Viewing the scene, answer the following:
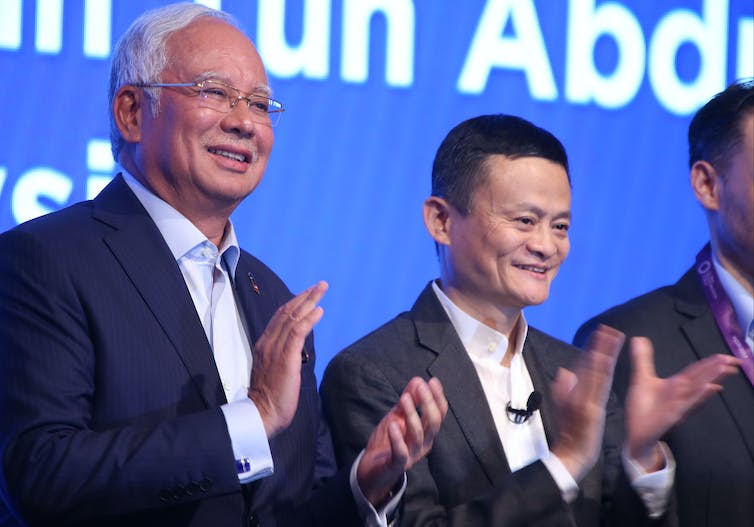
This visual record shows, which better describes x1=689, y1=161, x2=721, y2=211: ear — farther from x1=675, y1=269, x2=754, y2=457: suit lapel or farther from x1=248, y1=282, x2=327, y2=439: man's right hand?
x1=248, y1=282, x2=327, y2=439: man's right hand

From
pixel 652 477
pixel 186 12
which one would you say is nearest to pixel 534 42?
pixel 186 12

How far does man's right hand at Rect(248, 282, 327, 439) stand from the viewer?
7.29ft

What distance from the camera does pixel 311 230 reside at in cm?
373

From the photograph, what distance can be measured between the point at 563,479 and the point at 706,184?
125 cm

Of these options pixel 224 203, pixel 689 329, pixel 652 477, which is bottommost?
pixel 652 477

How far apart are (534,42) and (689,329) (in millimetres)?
1431

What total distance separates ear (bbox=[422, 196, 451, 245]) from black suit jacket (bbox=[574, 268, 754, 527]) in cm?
A: 56

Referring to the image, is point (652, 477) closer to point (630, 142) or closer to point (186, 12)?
point (186, 12)

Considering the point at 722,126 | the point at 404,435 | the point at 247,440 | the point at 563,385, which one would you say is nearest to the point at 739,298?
the point at 722,126

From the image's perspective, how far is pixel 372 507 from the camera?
241 centimetres

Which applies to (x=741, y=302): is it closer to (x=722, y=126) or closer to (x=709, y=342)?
(x=709, y=342)

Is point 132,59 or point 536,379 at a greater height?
point 132,59

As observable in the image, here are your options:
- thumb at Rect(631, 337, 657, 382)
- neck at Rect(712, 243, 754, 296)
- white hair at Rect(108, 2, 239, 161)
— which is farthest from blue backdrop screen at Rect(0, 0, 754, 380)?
thumb at Rect(631, 337, 657, 382)

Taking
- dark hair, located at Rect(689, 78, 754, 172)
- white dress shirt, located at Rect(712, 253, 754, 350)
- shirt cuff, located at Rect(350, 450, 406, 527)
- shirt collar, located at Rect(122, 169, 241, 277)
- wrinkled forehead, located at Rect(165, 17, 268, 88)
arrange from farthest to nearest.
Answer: dark hair, located at Rect(689, 78, 754, 172) → white dress shirt, located at Rect(712, 253, 754, 350) → wrinkled forehead, located at Rect(165, 17, 268, 88) → shirt collar, located at Rect(122, 169, 241, 277) → shirt cuff, located at Rect(350, 450, 406, 527)
